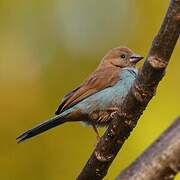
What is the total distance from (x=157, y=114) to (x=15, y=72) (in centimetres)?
253

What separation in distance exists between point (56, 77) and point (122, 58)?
5.48 feet

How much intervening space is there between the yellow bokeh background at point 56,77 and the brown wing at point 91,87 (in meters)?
0.97

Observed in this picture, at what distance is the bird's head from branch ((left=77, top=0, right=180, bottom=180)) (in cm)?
300

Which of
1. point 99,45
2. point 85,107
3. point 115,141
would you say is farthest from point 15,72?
point 115,141

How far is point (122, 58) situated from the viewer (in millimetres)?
6078

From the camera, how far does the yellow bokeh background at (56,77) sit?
21.8ft

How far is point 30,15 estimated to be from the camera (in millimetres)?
8727

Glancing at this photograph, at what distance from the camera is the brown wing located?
5059 millimetres

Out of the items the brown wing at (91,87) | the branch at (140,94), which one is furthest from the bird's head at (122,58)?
the branch at (140,94)

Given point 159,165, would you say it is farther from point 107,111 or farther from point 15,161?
point 15,161

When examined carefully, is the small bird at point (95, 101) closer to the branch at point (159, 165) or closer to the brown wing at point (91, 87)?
the brown wing at point (91, 87)

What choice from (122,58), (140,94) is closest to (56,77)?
(122,58)

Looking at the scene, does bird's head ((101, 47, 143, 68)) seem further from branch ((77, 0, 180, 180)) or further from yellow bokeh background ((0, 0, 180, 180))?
branch ((77, 0, 180, 180))

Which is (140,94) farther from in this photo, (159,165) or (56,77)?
(56,77)
